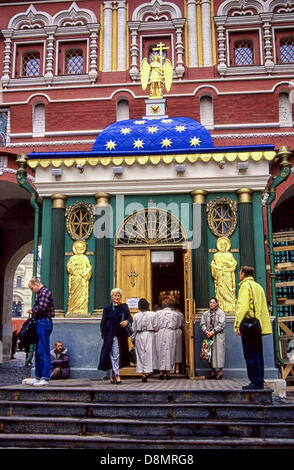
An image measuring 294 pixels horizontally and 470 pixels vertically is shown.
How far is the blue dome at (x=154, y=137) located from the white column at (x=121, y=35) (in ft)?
20.8

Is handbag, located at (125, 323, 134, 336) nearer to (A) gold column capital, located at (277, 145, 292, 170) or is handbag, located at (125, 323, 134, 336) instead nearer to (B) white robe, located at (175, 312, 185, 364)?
(B) white robe, located at (175, 312, 185, 364)

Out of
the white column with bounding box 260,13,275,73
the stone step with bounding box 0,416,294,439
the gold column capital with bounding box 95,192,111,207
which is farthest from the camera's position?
the white column with bounding box 260,13,275,73

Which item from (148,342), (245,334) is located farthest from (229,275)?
(245,334)

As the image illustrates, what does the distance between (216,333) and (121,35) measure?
12.8 m

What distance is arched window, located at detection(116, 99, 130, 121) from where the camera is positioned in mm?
18172

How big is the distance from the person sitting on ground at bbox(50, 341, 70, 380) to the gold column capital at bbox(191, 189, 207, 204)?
165 inches

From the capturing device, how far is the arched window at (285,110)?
17312 mm

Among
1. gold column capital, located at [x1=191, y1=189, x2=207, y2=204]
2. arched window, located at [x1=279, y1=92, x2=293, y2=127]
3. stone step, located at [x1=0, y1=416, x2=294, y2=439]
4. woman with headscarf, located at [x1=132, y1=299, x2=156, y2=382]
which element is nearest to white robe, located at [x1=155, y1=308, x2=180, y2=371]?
woman with headscarf, located at [x1=132, y1=299, x2=156, y2=382]

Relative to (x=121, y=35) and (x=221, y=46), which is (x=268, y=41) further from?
(x=121, y=35)

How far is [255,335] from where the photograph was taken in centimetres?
777

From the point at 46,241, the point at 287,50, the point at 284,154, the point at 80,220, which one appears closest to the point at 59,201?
the point at 80,220

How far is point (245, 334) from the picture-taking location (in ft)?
25.6
